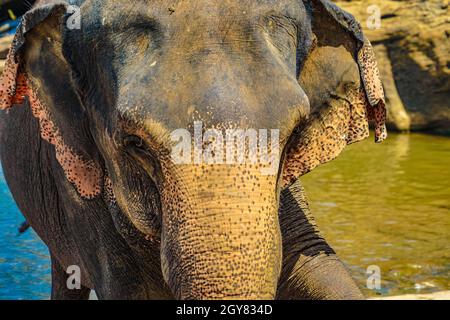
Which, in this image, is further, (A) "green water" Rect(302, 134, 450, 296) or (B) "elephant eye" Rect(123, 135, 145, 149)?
(A) "green water" Rect(302, 134, 450, 296)

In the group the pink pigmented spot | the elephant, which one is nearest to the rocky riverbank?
the elephant

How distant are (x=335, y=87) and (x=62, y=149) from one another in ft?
2.77

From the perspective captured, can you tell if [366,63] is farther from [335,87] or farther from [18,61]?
[18,61]

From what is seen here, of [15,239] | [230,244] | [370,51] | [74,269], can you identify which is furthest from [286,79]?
[15,239]

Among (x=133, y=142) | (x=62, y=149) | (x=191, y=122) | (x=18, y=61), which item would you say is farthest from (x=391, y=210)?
Result: (x=191, y=122)

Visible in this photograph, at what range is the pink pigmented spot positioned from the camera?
316 centimetres

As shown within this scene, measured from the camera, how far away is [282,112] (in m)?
2.49

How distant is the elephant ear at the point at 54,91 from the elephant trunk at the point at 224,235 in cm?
81

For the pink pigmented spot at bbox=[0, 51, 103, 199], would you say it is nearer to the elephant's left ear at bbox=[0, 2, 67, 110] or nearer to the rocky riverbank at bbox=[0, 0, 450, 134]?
the elephant's left ear at bbox=[0, 2, 67, 110]

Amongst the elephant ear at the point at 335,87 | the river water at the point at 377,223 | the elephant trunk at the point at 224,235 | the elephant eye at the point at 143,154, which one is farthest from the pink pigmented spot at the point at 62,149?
the river water at the point at 377,223

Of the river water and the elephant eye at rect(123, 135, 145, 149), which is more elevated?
the elephant eye at rect(123, 135, 145, 149)

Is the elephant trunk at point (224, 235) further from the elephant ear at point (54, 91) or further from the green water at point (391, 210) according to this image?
the green water at point (391, 210)

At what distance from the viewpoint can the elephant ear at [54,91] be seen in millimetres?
3115

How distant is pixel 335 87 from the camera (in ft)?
10.5
